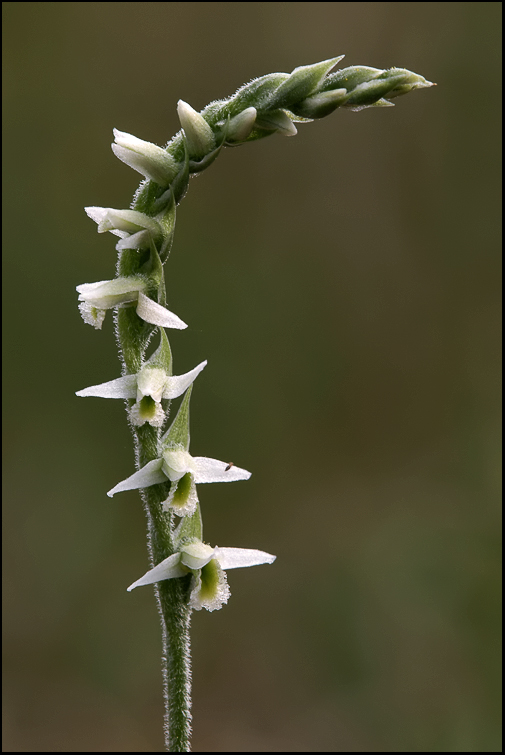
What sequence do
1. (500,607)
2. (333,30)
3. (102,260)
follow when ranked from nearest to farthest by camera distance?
(500,607) → (102,260) → (333,30)

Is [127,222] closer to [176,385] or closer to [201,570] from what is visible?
[176,385]

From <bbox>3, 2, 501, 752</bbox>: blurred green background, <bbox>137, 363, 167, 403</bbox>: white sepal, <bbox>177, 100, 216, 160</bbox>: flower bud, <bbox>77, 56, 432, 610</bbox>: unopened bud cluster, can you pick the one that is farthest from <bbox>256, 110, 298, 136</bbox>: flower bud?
<bbox>3, 2, 501, 752</bbox>: blurred green background

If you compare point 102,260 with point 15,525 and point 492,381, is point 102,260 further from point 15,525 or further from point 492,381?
point 492,381

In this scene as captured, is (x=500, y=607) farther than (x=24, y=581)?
No

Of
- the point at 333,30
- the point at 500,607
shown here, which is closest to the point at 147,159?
the point at 500,607

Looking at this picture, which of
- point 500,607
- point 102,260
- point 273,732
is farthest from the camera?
point 102,260

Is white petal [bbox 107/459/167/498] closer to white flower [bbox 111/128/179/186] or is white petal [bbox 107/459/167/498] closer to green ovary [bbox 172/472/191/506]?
green ovary [bbox 172/472/191/506]
